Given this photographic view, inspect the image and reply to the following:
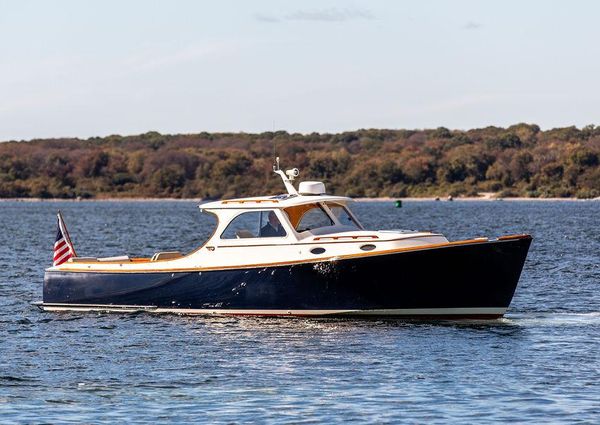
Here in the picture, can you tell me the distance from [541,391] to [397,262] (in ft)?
23.8

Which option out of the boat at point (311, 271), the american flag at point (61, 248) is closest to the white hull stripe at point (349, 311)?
the boat at point (311, 271)

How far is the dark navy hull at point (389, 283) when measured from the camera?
28.7 meters

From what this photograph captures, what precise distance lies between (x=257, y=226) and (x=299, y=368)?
6894mm

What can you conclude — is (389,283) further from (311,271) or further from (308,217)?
(308,217)

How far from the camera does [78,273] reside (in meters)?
32.0

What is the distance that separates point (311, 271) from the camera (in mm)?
29172

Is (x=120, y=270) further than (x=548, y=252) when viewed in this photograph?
No

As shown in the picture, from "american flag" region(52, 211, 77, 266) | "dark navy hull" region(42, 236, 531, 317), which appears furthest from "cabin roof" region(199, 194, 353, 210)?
"american flag" region(52, 211, 77, 266)

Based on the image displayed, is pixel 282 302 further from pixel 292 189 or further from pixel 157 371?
pixel 157 371

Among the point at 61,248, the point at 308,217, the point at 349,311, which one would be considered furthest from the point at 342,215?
the point at 61,248

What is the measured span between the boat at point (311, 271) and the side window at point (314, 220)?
3 centimetres

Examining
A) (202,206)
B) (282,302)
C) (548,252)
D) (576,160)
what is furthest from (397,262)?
(576,160)

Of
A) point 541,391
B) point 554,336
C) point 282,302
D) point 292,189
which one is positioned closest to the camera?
point 541,391

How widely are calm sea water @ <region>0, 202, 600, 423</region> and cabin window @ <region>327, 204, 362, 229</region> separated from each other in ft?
9.61
